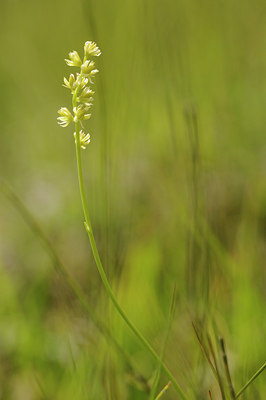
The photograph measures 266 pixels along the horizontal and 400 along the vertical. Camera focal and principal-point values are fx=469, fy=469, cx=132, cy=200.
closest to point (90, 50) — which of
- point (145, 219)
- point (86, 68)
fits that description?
point (86, 68)

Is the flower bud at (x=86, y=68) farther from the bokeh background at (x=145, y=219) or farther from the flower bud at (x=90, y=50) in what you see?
the bokeh background at (x=145, y=219)

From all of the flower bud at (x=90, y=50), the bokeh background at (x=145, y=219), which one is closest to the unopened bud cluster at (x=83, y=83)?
the flower bud at (x=90, y=50)

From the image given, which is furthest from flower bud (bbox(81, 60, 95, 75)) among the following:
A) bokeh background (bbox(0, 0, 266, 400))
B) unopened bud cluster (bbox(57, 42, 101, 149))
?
bokeh background (bbox(0, 0, 266, 400))

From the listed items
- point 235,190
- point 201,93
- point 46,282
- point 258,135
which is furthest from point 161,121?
point 46,282

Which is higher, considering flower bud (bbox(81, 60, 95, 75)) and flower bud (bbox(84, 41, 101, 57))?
flower bud (bbox(84, 41, 101, 57))

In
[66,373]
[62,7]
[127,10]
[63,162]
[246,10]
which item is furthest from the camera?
[62,7]

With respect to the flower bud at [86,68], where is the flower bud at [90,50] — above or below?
above

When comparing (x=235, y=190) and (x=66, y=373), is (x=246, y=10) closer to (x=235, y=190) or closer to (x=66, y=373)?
(x=235, y=190)

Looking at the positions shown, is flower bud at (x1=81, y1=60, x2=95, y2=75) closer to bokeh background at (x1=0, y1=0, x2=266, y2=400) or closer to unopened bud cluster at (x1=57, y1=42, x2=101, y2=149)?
unopened bud cluster at (x1=57, y1=42, x2=101, y2=149)
